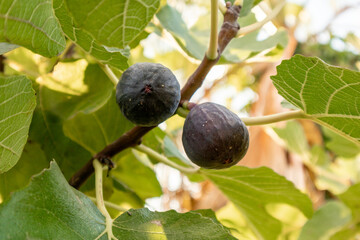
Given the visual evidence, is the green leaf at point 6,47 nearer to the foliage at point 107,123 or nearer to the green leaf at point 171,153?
the foliage at point 107,123

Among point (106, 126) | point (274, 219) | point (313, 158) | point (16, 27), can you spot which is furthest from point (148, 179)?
point (313, 158)

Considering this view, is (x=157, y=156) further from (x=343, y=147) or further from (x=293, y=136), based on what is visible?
(x=293, y=136)

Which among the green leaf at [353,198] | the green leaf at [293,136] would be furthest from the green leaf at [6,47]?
the green leaf at [293,136]

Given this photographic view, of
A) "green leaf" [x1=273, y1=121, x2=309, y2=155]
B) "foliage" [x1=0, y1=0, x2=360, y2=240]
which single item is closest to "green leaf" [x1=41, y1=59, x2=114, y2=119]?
"foliage" [x1=0, y1=0, x2=360, y2=240]

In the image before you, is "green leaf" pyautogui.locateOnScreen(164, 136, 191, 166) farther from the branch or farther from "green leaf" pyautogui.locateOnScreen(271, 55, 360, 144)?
"green leaf" pyautogui.locateOnScreen(271, 55, 360, 144)

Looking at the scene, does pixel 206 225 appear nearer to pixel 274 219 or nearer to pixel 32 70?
pixel 274 219

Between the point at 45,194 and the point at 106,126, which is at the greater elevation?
the point at 45,194

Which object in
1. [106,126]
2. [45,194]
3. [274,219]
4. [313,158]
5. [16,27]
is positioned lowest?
[313,158]
